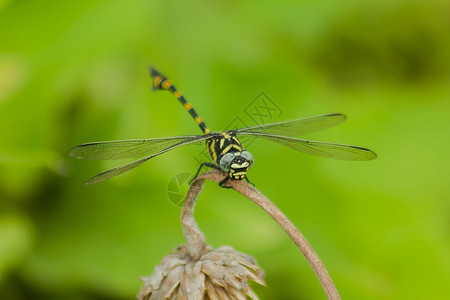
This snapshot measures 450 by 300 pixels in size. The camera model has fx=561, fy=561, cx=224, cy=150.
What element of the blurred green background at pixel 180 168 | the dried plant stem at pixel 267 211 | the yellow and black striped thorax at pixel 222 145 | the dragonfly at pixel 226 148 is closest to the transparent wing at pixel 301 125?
the dragonfly at pixel 226 148

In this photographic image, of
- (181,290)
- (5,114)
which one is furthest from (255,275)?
(5,114)

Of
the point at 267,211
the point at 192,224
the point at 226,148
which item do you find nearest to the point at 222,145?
the point at 226,148

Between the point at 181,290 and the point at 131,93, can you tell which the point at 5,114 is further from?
the point at 181,290

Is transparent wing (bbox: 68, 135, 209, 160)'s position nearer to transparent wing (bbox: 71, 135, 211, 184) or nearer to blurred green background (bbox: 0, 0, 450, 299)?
transparent wing (bbox: 71, 135, 211, 184)

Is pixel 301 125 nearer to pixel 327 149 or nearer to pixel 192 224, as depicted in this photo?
pixel 327 149

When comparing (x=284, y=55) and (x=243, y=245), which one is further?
(x=284, y=55)

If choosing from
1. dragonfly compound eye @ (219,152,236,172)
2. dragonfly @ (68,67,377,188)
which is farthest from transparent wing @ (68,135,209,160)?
dragonfly compound eye @ (219,152,236,172)
